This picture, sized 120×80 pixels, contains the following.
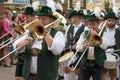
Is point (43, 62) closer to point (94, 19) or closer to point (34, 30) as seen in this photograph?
point (34, 30)

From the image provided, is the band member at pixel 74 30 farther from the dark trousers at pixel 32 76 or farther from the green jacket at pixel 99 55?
the dark trousers at pixel 32 76

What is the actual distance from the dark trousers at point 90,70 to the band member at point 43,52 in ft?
4.30

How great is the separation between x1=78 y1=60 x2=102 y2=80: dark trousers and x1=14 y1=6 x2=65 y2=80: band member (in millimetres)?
1311

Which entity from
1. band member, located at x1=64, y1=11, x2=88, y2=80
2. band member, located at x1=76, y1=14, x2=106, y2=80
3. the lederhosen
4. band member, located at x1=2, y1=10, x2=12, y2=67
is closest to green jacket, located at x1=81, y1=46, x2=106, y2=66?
band member, located at x1=76, y1=14, x2=106, y2=80

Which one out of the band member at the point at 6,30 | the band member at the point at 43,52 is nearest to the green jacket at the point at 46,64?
the band member at the point at 43,52

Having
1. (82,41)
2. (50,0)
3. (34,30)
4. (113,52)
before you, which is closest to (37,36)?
(34,30)

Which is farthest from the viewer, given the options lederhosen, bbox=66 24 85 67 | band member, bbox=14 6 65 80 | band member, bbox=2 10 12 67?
band member, bbox=2 10 12 67

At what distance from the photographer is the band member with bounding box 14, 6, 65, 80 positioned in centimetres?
548

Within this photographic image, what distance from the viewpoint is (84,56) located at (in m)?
6.96

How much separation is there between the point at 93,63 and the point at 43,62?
5.17ft

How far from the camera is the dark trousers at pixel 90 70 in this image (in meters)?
6.93

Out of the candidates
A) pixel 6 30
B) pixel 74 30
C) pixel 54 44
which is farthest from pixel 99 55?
pixel 6 30

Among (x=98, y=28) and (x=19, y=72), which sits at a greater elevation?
(x=98, y=28)

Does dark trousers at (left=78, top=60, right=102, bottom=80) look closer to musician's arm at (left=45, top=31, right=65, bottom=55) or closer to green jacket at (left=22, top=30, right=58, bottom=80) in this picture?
green jacket at (left=22, top=30, right=58, bottom=80)
